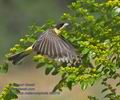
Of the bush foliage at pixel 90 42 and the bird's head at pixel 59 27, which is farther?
the bird's head at pixel 59 27

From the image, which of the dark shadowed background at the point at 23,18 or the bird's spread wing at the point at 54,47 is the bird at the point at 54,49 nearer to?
the bird's spread wing at the point at 54,47

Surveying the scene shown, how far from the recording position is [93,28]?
9.76 ft

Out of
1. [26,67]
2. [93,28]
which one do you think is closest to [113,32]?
[93,28]

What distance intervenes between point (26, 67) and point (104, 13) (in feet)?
30.9

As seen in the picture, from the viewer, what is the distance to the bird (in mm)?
2891

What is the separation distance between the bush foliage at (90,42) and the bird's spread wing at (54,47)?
1.2 inches

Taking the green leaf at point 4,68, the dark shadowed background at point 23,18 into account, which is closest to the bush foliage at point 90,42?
the green leaf at point 4,68

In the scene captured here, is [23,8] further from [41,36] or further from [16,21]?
[41,36]

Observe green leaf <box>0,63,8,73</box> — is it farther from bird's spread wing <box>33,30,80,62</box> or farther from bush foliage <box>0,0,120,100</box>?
bird's spread wing <box>33,30,80,62</box>

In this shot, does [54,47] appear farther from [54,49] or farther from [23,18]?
[23,18]

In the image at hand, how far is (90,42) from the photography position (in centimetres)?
278

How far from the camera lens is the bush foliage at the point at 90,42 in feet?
8.70

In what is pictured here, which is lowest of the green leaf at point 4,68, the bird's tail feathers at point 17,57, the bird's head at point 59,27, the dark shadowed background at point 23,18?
the green leaf at point 4,68

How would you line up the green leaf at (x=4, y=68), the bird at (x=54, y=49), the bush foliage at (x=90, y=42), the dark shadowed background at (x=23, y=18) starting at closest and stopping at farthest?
the bush foliage at (x=90, y=42)
the bird at (x=54, y=49)
the green leaf at (x=4, y=68)
the dark shadowed background at (x=23, y=18)
